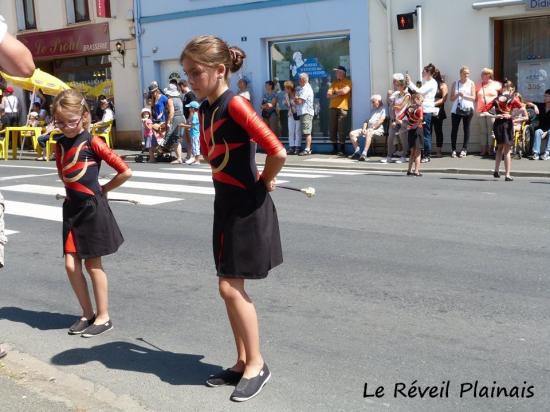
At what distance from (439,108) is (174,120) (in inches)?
241

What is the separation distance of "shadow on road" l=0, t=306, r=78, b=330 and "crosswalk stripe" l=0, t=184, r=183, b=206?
4.97 metres

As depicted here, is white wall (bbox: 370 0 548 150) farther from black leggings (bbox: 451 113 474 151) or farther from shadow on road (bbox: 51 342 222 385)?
shadow on road (bbox: 51 342 222 385)

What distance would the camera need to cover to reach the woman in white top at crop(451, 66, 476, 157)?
55.0 ft

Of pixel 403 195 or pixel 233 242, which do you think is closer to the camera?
pixel 233 242

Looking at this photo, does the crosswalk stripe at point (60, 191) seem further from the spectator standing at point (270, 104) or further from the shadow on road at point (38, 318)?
the spectator standing at point (270, 104)

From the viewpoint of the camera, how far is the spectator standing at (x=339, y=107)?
61.8ft

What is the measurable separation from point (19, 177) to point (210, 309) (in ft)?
36.0

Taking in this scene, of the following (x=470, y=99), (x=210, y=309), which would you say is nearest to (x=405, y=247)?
(x=210, y=309)

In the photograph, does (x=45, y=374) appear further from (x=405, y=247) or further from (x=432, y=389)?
(x=405, y=247)

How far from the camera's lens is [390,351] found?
4797 mm

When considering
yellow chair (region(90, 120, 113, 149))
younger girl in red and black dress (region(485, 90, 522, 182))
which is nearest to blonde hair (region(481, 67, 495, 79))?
younger girl in red and black dress (region(485, 90, 522, 182))

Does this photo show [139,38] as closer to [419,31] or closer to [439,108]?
[419,31]

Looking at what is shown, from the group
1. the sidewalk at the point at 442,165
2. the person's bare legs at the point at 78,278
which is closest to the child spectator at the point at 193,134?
the sidewalk at the point at 442,165

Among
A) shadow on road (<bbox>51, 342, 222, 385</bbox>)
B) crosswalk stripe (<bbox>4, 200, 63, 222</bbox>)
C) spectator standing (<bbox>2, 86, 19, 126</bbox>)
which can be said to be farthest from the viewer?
spectator standing (<bbox>2, 86, 19, 126</bbox>)
